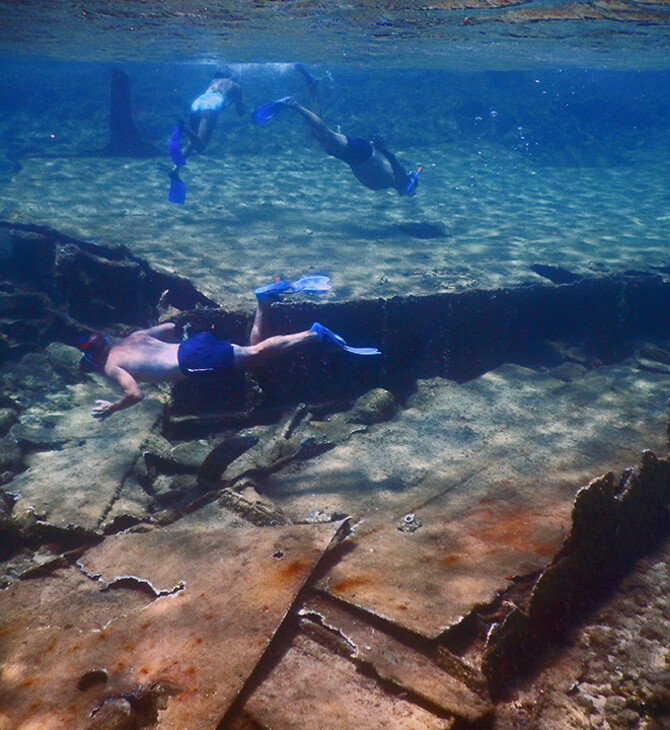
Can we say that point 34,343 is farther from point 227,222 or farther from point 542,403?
point 542,403

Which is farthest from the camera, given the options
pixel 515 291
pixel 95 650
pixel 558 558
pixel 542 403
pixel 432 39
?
pixel 432 39

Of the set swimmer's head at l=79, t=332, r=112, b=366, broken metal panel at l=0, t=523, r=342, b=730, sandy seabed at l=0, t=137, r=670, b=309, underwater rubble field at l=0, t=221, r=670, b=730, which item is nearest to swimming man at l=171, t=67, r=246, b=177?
sandy seabed at l=0, t=137, r=670, b=309

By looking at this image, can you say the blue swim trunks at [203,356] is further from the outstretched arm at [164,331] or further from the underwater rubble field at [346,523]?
the outstretched arm at [164,331]

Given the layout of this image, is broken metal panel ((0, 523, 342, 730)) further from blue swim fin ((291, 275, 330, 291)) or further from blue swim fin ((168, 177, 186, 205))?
blue swim fin ((168, 177, 186, 205))

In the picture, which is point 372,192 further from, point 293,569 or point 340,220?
point 293,569

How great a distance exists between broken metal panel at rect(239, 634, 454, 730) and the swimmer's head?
4935mm

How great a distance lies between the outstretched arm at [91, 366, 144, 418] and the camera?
5.21 metres

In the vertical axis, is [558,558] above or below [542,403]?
above

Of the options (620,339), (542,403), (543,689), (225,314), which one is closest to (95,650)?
(543,689)

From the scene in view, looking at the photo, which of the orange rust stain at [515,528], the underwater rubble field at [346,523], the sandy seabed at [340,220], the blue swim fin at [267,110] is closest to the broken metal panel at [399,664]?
the underwater rubble field at [346,523]

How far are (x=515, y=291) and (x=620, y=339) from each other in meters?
2.63

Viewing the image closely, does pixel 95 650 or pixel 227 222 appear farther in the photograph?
pixel 227 222

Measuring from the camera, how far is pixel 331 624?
103 inches

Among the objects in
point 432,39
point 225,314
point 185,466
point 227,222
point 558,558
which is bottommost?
point 185,466
